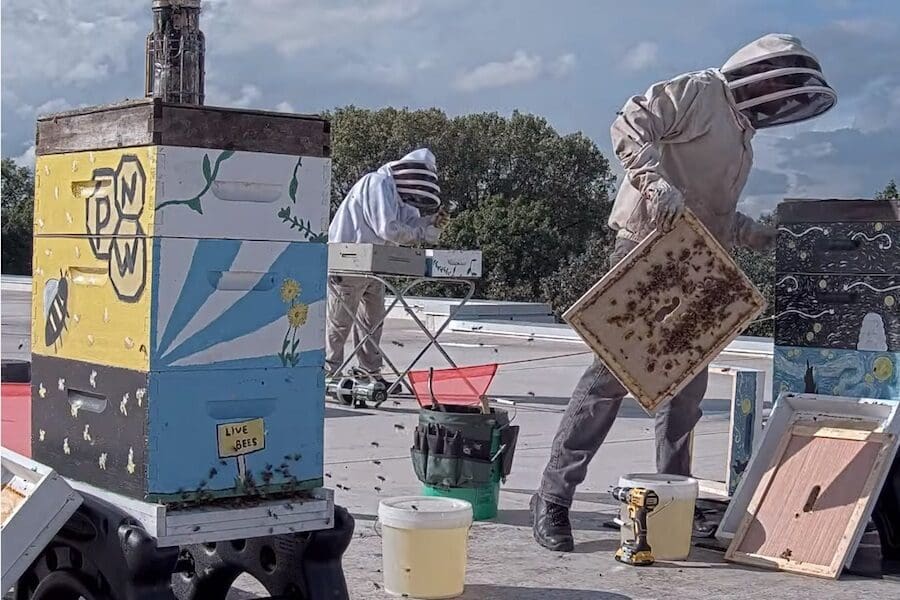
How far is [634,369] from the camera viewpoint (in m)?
5.04

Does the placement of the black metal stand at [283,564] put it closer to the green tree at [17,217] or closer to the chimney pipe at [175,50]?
the chimney pipe at [175,50]

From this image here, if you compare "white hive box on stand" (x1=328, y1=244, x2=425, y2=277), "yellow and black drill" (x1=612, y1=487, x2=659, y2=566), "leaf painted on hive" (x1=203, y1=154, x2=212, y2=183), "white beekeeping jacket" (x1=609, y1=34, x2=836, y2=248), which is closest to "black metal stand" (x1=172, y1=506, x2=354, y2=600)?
"leaf painted on hive" (x1=203, y1=154, x2=212, y2=183)

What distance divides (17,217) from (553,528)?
31.7 metres

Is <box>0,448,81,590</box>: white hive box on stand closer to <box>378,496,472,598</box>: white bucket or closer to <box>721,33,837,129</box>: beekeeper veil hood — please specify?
<box>378,496,472,598</box>: white bucket

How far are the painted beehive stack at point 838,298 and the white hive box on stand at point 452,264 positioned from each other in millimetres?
3869

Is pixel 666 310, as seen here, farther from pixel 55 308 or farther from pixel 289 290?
pixel 55 308

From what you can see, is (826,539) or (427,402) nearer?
(826,539)

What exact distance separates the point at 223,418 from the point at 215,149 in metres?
0.79

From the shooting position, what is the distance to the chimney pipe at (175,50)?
5488 millimetres

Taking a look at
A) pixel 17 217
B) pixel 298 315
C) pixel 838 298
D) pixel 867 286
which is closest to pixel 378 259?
pixel 838 298

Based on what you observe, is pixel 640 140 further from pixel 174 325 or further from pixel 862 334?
pixel 174 325

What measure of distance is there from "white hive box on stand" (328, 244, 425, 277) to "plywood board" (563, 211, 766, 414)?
155 inches

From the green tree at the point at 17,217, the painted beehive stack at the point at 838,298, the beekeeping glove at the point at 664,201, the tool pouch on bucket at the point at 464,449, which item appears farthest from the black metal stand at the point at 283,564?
the green tree at the point at 17,217

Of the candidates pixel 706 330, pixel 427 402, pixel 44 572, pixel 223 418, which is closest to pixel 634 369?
pixel 706 330
